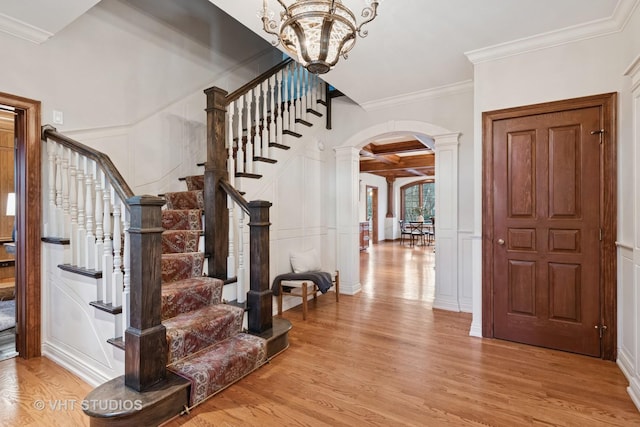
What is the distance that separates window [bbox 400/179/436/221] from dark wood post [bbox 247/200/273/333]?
39.4 feet

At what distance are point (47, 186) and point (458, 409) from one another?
361cm

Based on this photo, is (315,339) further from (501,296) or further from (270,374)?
(501,296)

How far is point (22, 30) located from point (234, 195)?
2067 mm

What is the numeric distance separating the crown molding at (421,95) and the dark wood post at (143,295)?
134 inches

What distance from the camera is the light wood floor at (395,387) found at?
1917 mm

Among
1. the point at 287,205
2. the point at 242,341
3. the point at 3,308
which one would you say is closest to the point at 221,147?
the point at 287,205

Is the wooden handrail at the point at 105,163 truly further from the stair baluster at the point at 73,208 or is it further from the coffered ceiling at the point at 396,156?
the coffered ceiling at the point at 396,156

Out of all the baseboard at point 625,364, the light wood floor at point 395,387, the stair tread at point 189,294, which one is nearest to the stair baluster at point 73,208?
the stair tread at point 189,294

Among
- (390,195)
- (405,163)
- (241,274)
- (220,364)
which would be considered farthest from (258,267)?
(390,195)

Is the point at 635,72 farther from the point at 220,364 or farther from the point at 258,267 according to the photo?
the point at 220,364

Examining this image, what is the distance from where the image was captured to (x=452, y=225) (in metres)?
4.00

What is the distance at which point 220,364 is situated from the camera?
2.18 m

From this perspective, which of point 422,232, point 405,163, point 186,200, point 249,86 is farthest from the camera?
point 422,232

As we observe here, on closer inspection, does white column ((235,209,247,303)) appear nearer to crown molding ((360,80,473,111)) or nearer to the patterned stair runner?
the patterned stair runner
